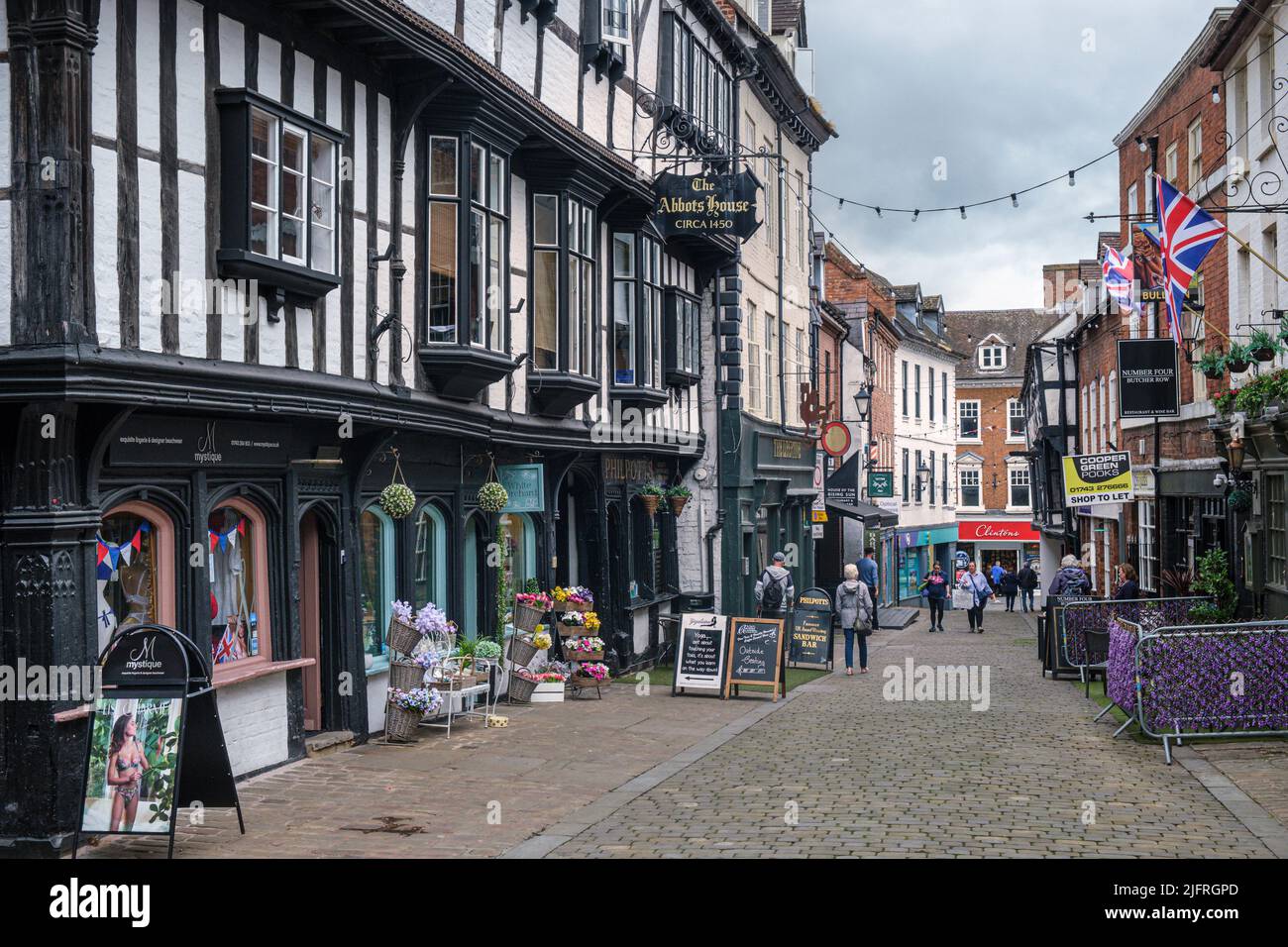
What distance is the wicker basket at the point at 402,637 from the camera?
1356 centimetres

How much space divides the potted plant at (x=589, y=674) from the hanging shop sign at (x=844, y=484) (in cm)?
1881

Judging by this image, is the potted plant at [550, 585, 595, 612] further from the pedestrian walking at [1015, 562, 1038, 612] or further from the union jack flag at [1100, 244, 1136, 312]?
the pedestrian walking at [1015, 562, 1038, 612]

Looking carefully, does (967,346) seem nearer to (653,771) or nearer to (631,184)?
(631,184)

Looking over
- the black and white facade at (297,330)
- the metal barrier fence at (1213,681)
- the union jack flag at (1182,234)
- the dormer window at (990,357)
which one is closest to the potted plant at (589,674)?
the black and white facade at (297,330)

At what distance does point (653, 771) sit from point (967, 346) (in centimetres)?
6520

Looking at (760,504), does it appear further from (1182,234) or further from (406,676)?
(406,676)

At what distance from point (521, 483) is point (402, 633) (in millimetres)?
3432

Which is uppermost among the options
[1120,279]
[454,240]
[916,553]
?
[1120,279]

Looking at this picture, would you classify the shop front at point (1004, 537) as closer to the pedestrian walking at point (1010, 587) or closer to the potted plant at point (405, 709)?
the pedestrian walking at point (1010, 587)

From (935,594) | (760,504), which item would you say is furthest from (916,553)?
(760,504)

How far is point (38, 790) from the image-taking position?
8.95m

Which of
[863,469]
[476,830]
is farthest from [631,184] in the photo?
[863,469]

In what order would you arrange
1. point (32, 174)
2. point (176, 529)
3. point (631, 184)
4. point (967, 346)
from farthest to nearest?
1. point (967, 346)
2. point (631, 184)
3. point (176, 529)
4. point (32, 174)

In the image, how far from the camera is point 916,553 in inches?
2208
